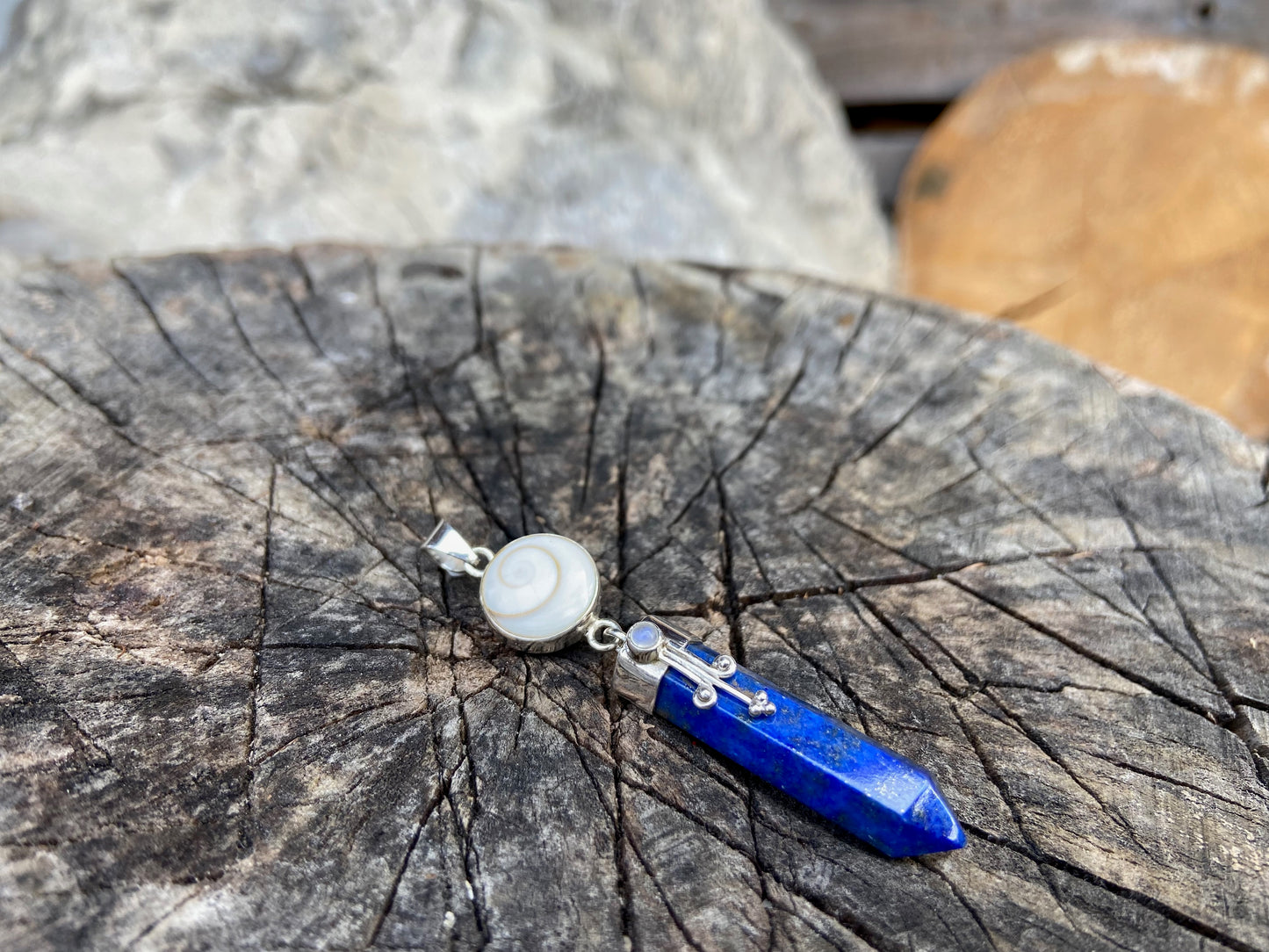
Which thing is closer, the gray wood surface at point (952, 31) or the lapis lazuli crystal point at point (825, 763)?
the lapis lazuli crystal point at point (825, 763)

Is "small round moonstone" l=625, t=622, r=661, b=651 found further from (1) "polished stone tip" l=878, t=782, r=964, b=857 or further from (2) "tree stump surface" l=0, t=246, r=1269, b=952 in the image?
(1) "polished stone tip" l=878, t=782, r=964, b=857

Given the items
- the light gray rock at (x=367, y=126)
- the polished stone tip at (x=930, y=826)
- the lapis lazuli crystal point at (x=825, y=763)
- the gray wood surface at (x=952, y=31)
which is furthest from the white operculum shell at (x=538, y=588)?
the gray wood surface at (x=952, y=31)

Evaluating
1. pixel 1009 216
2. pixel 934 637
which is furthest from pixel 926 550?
pixel 1009 216

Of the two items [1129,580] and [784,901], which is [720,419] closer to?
[1129,580]

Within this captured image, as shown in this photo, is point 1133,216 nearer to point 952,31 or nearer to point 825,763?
point 952,31

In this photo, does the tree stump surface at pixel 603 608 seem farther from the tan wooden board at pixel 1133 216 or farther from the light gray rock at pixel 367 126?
the tan wooden board at pixel 1133 216

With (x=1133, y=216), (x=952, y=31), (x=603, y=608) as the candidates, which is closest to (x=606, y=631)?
(x=603, y=608)

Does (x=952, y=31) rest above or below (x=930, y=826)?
above
